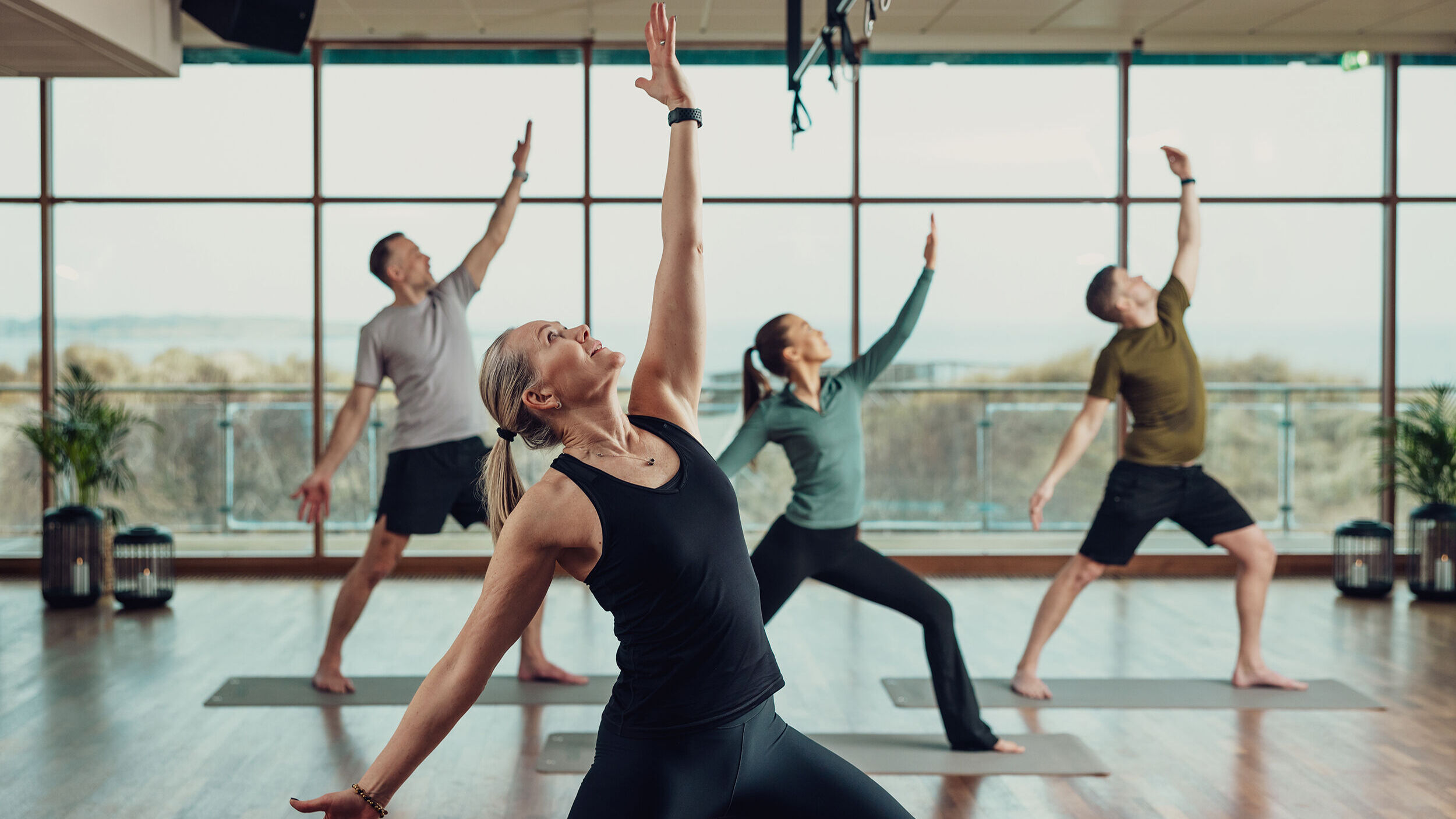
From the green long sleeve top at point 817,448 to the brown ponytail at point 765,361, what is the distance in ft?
0.20

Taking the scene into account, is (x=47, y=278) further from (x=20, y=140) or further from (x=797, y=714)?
(x=797, y=714)

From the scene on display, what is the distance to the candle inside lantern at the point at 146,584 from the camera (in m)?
5.71

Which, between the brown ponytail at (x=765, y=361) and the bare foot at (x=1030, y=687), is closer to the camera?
the brown ponytail at (x=765, y=361)

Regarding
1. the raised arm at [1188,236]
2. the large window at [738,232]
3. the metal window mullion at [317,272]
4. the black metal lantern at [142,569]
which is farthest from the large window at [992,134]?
the black metal lantern at [142,569]

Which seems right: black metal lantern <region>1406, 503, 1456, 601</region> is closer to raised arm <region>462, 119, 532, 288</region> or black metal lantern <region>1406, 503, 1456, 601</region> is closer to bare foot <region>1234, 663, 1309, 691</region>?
bare foot <region>1234, 663, 1309, 691</region>

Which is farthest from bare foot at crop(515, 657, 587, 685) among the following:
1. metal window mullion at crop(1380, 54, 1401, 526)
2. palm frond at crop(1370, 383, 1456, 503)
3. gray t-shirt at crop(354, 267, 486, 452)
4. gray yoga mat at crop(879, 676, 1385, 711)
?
metal window mullion at crop(1380, 54, 1401, 526)

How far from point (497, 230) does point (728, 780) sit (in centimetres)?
313

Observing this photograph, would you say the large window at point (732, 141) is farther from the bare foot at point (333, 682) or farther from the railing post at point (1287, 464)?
the bare foot at point (333, 682)

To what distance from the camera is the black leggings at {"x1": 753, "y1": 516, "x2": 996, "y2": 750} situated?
3.33 meters

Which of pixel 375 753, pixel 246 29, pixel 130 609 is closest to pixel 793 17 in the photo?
pixel 246 29

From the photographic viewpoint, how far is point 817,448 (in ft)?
11.1

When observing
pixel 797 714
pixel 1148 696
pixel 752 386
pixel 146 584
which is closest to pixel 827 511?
pixel 752 386

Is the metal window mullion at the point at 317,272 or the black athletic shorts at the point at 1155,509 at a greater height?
the metal window mullion at the point at 317,272

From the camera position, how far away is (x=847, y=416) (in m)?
3.49
